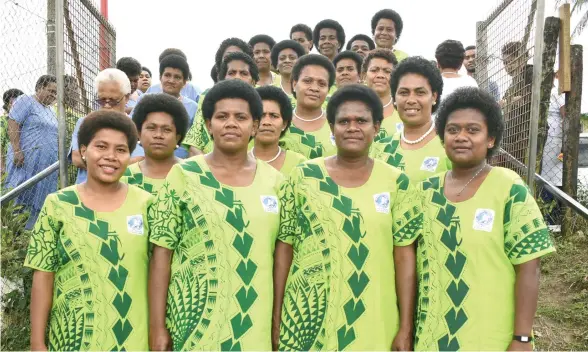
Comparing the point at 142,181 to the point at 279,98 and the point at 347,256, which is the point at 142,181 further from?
the point at 347,256

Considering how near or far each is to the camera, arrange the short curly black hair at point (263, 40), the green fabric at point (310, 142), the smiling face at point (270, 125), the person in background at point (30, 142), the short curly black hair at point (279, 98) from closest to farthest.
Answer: the smiling face at point (270, 125), the short curly black hair at point (279, 98), the green fabric at point (310, 142), the person in background at point (30, 142), the short curly black hair at point (263, 40)

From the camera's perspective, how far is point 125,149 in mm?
3574

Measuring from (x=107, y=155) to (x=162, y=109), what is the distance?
2.49 feet

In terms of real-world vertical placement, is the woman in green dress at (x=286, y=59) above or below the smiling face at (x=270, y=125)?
above

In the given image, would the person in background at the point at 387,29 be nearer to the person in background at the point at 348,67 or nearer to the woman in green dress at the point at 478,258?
the person in background at the point at 348,67

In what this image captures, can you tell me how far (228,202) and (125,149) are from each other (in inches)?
29.7

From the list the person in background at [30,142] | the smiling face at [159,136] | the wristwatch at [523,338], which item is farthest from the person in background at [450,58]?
the person in background at [30,142]

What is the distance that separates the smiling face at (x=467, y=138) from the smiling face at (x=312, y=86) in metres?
1.63

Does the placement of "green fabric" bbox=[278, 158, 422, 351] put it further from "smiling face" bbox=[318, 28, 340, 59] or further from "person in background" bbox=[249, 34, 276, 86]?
"smiling face" bbox=[318, 28, 340, 59]

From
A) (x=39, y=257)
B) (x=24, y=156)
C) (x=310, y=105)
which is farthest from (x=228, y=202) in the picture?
(x=24, y=156)

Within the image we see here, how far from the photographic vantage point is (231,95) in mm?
3520

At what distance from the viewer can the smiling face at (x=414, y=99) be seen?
13.6 ft

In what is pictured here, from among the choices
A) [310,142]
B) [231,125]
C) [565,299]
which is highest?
[310,142]

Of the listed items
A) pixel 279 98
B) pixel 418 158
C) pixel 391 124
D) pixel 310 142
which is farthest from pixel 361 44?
pixel 418 158
